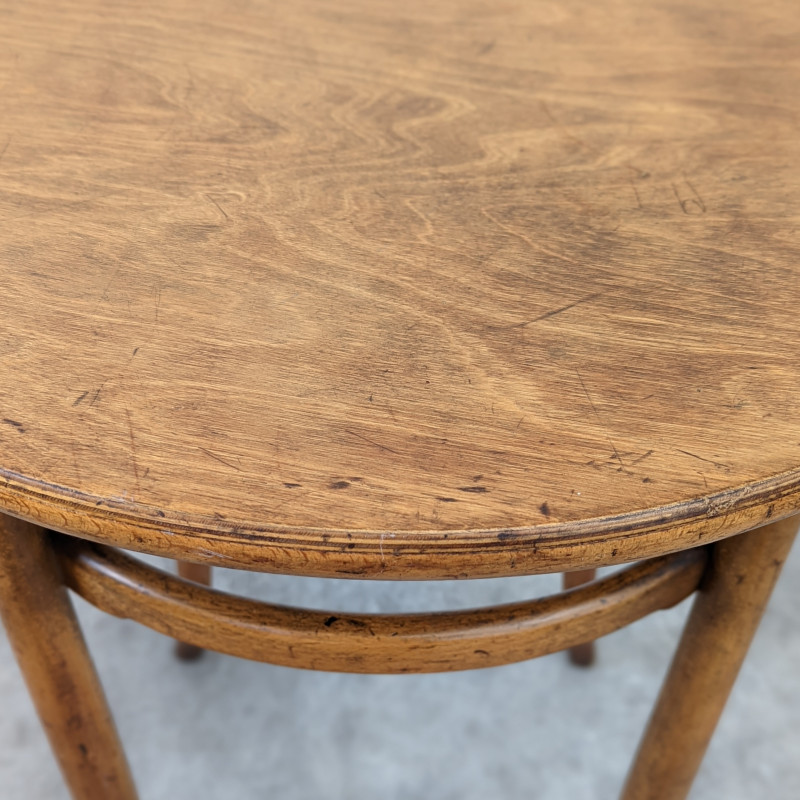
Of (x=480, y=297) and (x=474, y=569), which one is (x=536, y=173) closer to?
(x=480, y=297)

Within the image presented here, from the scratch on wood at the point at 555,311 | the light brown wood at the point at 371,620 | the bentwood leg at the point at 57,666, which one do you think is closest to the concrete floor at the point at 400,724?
the bentwood leg at the point at 57,666

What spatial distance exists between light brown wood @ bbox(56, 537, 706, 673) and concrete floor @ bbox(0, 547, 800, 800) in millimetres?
444

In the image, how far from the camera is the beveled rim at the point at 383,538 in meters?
0.35

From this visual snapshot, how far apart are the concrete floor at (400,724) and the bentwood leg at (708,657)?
294mm

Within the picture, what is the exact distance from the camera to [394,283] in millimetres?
477

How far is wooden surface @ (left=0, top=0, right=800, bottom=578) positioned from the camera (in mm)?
367

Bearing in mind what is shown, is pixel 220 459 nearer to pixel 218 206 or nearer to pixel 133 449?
pixel 133 449

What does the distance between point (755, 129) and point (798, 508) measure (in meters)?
0.32

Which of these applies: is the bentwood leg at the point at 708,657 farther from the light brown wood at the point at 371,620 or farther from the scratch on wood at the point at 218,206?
the scratch on wood at the point at 218,206

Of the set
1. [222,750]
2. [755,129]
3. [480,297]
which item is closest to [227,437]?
[480,297]

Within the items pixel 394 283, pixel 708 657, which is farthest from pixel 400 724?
pixel 394 283

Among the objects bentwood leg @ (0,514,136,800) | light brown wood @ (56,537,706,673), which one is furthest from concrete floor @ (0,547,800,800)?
light brown wood @ (56,537,706,673)

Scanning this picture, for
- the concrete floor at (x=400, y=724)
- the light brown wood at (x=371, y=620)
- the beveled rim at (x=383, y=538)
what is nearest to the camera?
the beveled rim at (x=383, y=538)

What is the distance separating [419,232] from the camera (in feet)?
1.68
